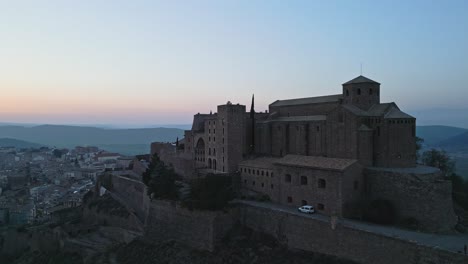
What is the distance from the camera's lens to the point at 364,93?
120 feet

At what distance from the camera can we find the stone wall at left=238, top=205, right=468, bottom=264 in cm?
2325

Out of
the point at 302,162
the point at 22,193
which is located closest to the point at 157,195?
the point at 302,162

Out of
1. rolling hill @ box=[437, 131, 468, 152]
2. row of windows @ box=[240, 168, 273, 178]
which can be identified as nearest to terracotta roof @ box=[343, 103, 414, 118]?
row of windows @ box=[240, 168, 273, 178]

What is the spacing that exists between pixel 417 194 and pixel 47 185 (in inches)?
3356

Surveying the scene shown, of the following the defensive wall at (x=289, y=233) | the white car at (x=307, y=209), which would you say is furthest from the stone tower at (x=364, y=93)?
the defensive wall at (x=289, y=233)

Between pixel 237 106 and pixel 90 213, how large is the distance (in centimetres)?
2328

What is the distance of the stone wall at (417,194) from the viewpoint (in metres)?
28.5

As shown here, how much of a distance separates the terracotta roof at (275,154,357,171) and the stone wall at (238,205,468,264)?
4.44 metres

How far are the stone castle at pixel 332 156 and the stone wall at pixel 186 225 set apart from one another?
594cm

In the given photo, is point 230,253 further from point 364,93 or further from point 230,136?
point 364,93

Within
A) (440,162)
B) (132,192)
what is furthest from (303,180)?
(132,192)

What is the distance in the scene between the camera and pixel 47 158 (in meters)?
153

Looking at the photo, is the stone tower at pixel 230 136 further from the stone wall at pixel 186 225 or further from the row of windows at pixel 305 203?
the row of windows at pixel 305 203

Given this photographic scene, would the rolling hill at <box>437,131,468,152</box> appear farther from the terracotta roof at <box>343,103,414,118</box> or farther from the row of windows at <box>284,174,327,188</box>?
the row of windows at <box>284,174,327,188</box>
